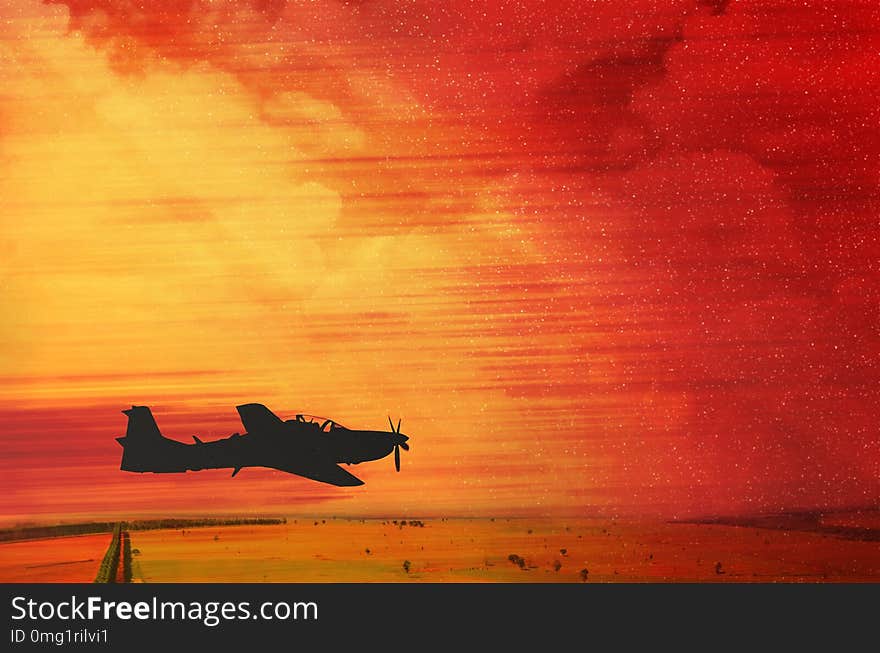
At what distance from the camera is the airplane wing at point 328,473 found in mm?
7672

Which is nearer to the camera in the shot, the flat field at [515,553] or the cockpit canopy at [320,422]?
the flat field at [515,553]

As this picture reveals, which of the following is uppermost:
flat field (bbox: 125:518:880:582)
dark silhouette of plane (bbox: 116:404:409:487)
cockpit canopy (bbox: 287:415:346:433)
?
cockpit canopy (bbox: 287:415:346:433)

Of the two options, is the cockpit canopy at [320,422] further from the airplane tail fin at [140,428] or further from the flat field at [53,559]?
the flat field at [53,559]

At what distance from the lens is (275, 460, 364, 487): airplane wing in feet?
25.2

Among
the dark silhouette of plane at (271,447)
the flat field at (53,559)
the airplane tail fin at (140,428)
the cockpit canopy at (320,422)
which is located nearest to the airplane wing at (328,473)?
the dark silhouette of plane at (271,447)

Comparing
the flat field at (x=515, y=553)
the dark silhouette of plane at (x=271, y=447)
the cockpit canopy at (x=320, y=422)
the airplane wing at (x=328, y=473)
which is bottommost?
the flat field at (x=515, y=553)

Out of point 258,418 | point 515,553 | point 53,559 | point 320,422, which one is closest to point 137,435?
point 258,418

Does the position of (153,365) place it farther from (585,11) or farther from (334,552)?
(585,11)

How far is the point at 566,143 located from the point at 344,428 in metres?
1.94

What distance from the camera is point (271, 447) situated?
7645 mm

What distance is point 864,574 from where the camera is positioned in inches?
299

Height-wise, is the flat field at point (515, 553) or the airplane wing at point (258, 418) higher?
the airplane wing at point (258, 418)

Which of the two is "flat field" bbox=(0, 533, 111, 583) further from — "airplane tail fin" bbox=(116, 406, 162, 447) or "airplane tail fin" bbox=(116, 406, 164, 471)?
"airplane tail fin" bbox=(116, 406, 162, 447)

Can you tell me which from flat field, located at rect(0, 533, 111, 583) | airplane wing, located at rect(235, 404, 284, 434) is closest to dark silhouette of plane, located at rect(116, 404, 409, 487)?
airplane wing, located at rect(235, 404, 284, 434)
